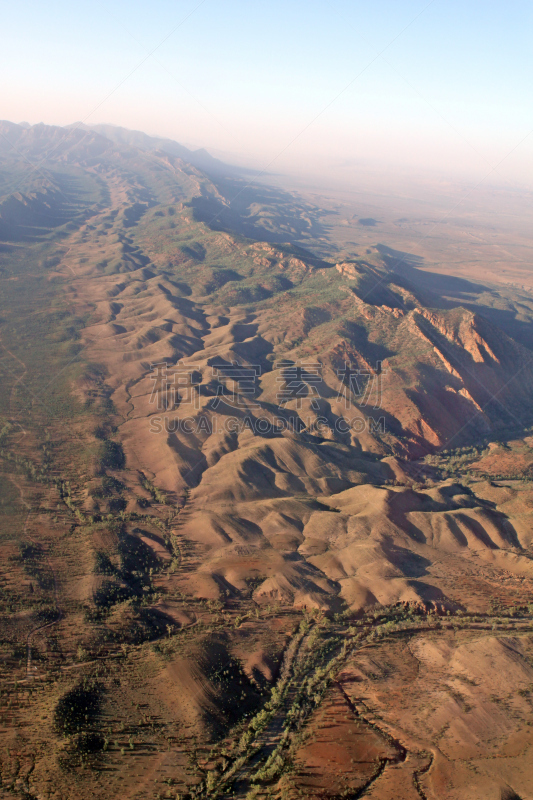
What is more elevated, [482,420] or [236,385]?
[482,420]

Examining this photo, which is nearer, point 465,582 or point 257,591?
point 257,591

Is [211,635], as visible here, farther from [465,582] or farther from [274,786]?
[465,582]

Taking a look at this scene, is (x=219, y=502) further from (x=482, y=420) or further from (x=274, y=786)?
(x=482, y=420)

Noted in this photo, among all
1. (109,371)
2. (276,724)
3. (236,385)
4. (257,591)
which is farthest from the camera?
(109,371)

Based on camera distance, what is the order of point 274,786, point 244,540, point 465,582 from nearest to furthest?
1. point 274,786
2. point 465,582
3. point 244,540

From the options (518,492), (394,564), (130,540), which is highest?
(518,492)

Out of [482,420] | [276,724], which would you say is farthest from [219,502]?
[482,420]
